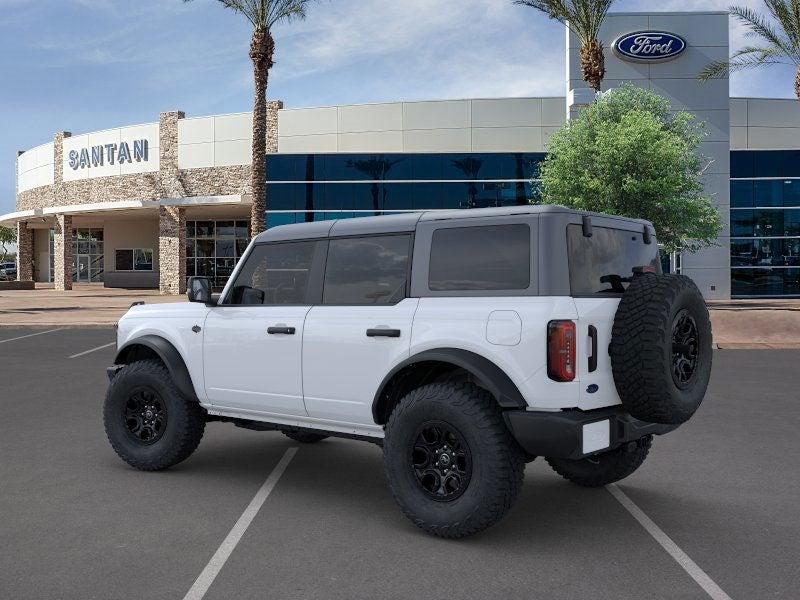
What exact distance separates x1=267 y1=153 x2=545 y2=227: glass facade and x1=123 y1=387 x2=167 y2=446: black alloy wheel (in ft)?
96.8

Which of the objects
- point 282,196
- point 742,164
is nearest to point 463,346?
point 282,196

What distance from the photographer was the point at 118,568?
166 inches

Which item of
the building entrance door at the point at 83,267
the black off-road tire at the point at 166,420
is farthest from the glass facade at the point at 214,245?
the black off-road tire at the point at 166,420

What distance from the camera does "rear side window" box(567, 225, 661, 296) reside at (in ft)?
15.7

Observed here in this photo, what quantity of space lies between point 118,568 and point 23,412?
5.68 m

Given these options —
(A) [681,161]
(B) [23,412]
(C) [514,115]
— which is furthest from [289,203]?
(B) [23,412]

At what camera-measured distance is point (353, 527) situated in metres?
4.98

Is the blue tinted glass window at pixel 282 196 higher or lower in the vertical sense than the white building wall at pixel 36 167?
lower

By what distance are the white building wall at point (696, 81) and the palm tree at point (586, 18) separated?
4595 mm

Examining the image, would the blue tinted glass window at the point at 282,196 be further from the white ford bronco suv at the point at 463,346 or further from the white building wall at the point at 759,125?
the white ford bronco suv at the point at 463,346

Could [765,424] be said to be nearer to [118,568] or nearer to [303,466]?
[303,466]

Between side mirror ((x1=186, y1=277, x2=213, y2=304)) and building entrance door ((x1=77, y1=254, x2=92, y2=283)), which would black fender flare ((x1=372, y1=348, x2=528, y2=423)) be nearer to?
side mirror ((x1=186, y1=277, x2=213, y2=304))

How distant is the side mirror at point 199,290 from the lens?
5922mm

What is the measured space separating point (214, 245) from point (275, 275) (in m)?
43.2
